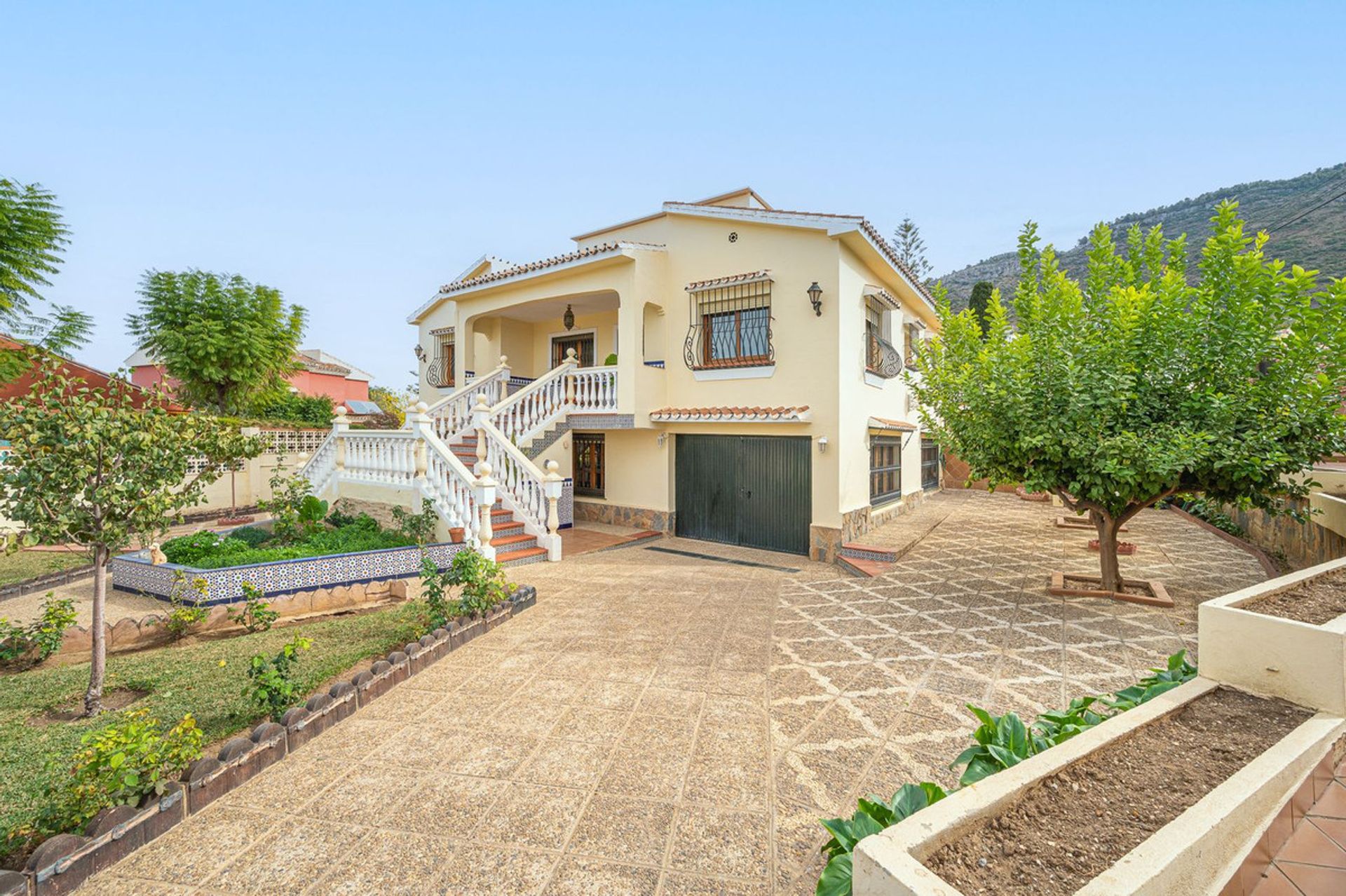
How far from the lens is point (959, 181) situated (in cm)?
1664

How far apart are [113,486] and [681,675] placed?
4726 millimetres

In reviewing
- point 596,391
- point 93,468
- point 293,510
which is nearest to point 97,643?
point 93,468

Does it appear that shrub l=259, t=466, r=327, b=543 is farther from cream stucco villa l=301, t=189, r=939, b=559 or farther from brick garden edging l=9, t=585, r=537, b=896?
brick garden edging l=9, t=585, r=537, b=896

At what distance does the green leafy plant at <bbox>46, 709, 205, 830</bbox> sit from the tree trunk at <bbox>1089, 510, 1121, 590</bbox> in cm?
899

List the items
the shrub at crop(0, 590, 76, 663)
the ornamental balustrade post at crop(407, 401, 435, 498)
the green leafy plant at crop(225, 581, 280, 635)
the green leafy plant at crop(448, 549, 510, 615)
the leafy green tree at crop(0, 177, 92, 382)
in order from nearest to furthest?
the shrub at crop(0, 590, 76, 663) → the green leafy plant at crop(448, 549, 510, 615) → the green leafy plant at crop(225, 581, 280, 635) → the ornamental balustrade post at crop(407, 401, 435, 498) → the leafy green tree at crop(0, 177, 92, 382)

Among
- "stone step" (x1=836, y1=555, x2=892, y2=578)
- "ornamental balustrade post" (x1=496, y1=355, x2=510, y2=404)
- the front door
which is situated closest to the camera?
"stone step" (x1=836, y1=555, x2=892, y2=578)

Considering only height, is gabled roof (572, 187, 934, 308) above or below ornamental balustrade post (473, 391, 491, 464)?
above

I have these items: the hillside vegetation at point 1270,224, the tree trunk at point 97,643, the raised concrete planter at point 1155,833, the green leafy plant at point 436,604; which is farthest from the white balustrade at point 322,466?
the hillside vegetation at point 1270,224

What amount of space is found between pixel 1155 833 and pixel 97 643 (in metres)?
6.67

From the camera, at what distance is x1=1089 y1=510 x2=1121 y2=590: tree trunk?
6895 millimetres

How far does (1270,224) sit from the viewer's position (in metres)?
39.1

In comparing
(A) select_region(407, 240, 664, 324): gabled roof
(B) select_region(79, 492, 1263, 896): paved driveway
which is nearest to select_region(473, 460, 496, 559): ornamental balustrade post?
(B) select_region(79, 492, 1263, 896): paved driveway

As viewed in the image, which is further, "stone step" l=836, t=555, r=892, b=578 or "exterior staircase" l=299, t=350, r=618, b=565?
"exterior staircase" l=299, t=350, r=618, b=565

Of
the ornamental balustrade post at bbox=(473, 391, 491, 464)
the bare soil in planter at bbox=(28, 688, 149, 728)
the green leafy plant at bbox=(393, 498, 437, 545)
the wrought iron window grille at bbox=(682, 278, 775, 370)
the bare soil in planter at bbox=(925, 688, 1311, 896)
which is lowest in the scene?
the bare soil in planter at bbox=(28, 688, 149, 728)
